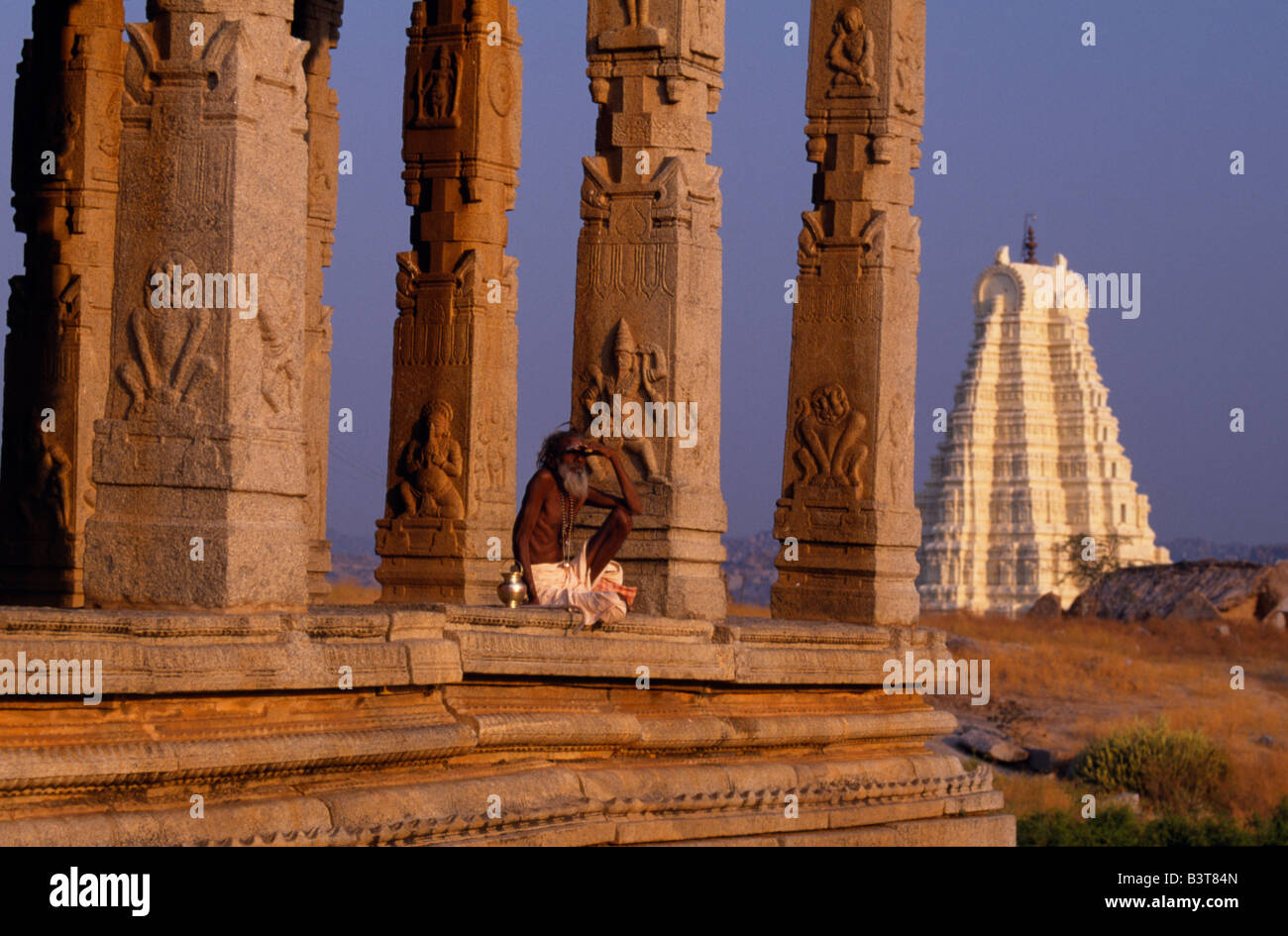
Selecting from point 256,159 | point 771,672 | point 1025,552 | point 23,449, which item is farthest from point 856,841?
point 1025,552

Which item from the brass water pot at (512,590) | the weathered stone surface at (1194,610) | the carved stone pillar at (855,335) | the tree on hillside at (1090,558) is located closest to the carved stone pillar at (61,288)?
the carved stone pillar at (855,335)

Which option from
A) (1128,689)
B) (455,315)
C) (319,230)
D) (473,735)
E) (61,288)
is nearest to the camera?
(473,735)

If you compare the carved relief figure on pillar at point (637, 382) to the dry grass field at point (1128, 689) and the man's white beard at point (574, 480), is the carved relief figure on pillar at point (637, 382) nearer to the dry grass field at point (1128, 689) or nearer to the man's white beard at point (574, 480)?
the man's white beard at point (574, 480)

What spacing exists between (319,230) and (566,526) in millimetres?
6916

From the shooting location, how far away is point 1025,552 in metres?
79.6

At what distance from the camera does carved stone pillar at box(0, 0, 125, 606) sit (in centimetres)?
1738

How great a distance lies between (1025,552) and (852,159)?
2556 inches

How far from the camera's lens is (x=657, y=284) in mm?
13125

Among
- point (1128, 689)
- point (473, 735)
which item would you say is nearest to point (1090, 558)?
point (1128, 689)

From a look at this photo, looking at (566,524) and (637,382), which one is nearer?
(566,524)

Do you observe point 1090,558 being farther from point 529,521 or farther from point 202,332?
point 202,332

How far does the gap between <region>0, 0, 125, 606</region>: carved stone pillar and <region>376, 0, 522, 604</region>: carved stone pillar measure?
2.55 metres

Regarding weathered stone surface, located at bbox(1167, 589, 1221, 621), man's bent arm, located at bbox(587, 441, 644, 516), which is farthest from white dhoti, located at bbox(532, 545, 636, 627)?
weathered stone surface, located at bbox(1167, 589, 1221, 621)
